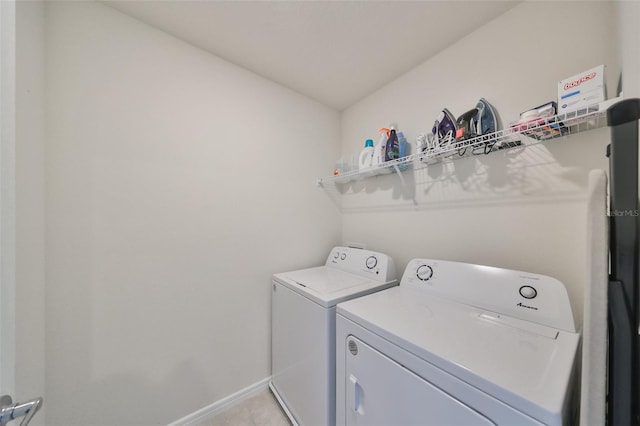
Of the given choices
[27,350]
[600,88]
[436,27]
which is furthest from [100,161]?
[600,88]

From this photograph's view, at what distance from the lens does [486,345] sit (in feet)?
2.50

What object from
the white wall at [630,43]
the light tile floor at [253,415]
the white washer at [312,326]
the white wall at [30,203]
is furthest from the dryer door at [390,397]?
the white wall at [30,203]

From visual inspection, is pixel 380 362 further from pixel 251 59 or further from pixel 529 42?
pixel 251 59

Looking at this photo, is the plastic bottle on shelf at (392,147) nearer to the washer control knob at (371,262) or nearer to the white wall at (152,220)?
the washer control knob at (371,262)

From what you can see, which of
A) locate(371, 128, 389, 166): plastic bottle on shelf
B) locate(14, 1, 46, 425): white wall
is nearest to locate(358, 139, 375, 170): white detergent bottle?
locate(371, 128, 389, 166): plastic bottle on shelf

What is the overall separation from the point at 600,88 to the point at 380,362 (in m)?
1.41

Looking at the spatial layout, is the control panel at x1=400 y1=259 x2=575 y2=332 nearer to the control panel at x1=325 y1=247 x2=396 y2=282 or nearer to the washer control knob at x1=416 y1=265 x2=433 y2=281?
the washer control knob at x1=416 y1=265 x2=433 y2=281

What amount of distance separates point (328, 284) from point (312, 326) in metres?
0.29

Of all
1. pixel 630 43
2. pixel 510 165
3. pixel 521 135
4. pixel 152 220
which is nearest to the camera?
pixel 630 43

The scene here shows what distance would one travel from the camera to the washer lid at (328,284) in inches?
48.4

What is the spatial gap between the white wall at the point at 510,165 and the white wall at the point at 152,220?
44.8 inches

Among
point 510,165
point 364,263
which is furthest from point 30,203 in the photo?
point 510,165

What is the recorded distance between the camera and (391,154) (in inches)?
63.0

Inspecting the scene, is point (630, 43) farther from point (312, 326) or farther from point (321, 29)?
point (312, 326)
